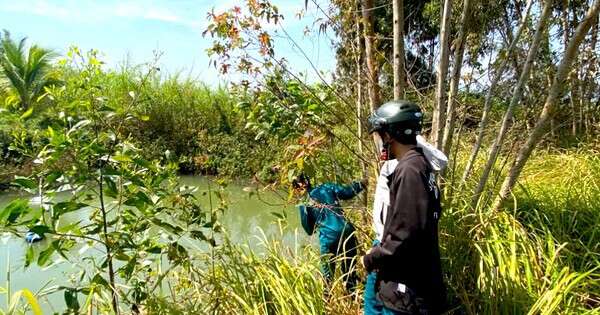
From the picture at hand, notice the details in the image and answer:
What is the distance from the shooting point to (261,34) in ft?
10.6

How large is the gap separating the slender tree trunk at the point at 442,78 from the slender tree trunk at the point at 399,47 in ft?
0.75

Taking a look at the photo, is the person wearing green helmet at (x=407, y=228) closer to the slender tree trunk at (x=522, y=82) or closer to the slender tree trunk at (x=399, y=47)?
the slender tree trunk at (x=399, y=47)

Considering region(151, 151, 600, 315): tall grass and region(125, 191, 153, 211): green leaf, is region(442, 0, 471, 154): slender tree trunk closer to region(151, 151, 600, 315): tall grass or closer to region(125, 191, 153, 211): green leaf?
region(151, 151, 600, 315): tall grass

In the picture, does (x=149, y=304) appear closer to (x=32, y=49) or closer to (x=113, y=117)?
(x=113, y=117)

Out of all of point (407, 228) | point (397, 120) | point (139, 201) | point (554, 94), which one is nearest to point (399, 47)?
point (554, 94)

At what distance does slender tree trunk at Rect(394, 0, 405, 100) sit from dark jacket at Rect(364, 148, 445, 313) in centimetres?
122

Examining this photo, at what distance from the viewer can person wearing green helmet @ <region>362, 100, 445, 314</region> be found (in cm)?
171

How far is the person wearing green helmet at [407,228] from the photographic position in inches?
67.4

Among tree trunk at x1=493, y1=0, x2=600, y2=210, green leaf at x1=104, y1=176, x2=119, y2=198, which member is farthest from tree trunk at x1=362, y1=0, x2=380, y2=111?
green leaf at x1=104, y1=176, x2=119, y2=198

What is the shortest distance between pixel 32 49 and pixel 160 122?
416 centimetres

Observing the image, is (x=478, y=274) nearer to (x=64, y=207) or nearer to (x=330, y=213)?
(x=330, y=213)

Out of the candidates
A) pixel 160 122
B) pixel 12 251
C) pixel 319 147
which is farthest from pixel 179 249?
pixel 160 122

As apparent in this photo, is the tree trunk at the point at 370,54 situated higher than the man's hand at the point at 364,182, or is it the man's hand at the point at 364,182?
the tree trunk at the point at 370,54

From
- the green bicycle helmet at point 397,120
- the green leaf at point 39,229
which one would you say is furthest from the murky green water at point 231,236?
the green bicycle helmet at point 397,120
